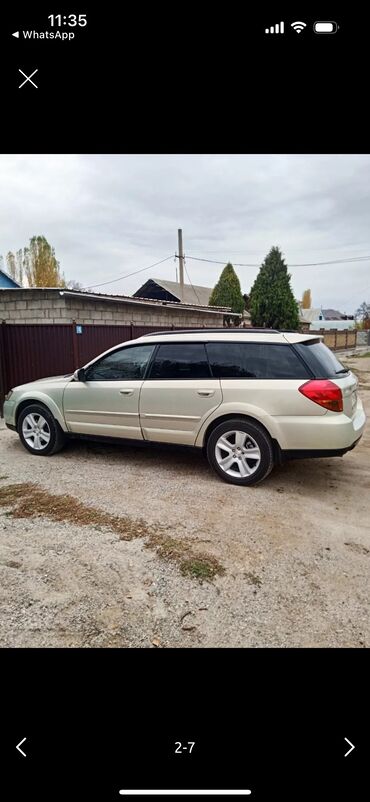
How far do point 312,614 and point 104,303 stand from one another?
8722mm

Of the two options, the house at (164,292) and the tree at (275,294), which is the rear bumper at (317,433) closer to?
the tree at (275,294)

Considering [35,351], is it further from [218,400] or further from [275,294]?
[275,294]

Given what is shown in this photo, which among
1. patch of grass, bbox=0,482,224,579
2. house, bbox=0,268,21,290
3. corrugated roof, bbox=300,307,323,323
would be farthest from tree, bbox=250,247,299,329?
corrugated roof, bbox=300,307,323,323

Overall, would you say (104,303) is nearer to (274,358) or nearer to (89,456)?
(89,456)

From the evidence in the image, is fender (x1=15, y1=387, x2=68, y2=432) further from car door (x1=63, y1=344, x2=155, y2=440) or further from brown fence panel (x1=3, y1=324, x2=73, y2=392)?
brown fence panel (x1=3, y1=324, x2=73, y2=392)

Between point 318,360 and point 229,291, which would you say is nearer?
point 318,360

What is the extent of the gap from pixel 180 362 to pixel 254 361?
837 mm

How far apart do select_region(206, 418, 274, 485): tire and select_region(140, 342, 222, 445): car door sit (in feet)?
0.80

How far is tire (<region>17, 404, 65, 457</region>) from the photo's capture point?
489 centimetres

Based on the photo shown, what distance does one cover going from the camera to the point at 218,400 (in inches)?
155
